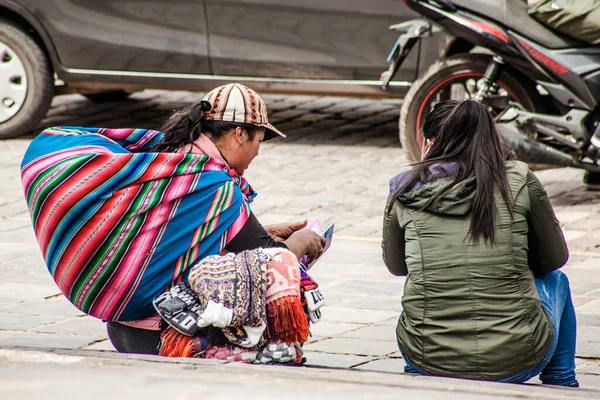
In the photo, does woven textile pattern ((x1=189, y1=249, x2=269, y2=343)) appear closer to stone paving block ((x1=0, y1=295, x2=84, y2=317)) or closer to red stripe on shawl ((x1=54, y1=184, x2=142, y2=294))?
red stripe on shawl ((x1=54, y1=184, x2=142, y2=294))

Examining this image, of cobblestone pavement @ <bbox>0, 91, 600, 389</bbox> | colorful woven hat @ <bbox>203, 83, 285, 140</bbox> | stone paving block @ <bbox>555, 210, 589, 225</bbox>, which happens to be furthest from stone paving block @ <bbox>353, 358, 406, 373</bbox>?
stone paving block @ <bbox>555, 210, 589, 225</bbox>

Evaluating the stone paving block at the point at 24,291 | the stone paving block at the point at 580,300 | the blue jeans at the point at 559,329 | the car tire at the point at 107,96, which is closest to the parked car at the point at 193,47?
the car tire at the point at 107,96

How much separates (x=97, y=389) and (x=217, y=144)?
1.04m

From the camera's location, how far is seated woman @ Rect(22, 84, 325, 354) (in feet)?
11.8

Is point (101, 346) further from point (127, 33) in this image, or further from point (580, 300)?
point (127, 33)

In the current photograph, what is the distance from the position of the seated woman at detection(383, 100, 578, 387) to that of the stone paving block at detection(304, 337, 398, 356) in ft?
3.00

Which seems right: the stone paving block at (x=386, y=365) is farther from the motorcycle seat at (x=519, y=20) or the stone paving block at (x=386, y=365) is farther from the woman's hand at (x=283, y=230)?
the motorcycle seat at (x=519, y=20)

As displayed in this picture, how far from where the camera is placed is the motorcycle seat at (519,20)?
6863mm

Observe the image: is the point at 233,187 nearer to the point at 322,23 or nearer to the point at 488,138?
the point at 488,138

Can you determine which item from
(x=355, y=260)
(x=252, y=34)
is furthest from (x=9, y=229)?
(x=252, y=34)

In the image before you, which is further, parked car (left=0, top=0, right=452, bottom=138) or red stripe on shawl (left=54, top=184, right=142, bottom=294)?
parked car (left=0, top=0, right=452, bottom=138)

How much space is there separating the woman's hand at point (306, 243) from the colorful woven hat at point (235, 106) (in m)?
0.41

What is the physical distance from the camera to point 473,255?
349 cm

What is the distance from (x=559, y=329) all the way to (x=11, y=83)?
5.98 meters
